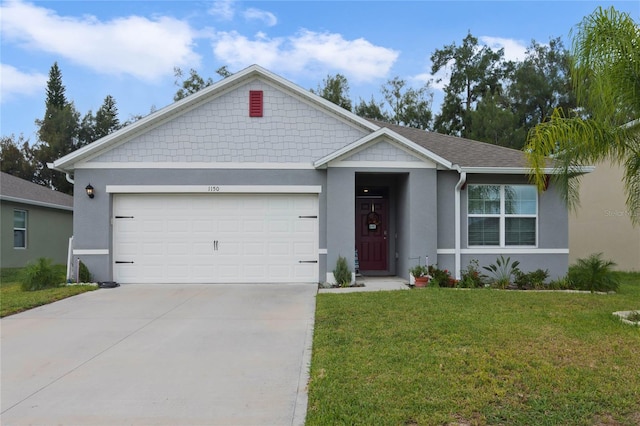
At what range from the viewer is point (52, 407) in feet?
13.7

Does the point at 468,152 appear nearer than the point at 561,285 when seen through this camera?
No

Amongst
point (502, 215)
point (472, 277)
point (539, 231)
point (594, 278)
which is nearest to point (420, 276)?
point (472, 277)

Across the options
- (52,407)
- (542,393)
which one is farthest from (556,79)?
(52,407)

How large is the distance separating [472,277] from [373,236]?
3.36 meters

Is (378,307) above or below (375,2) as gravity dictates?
below

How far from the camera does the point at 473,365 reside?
487 cm

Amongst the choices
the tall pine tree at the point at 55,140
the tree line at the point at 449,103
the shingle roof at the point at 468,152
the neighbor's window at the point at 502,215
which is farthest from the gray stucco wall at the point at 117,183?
the tall pine tree at the point at 55,140

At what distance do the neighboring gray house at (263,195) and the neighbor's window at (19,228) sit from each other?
26.8 feet

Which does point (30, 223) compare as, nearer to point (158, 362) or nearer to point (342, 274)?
point (342, 274)

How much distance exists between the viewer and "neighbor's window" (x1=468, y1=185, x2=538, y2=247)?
11.7 meters

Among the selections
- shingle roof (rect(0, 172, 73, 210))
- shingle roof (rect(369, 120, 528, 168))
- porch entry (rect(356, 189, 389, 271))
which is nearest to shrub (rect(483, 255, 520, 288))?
shingle roof (rect(369, 120, 528, 168))

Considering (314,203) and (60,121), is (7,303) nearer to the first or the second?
(314,203)

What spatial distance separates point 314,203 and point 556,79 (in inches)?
938

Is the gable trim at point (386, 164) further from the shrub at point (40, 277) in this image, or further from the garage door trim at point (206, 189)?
the shrub at point (40, 277)
